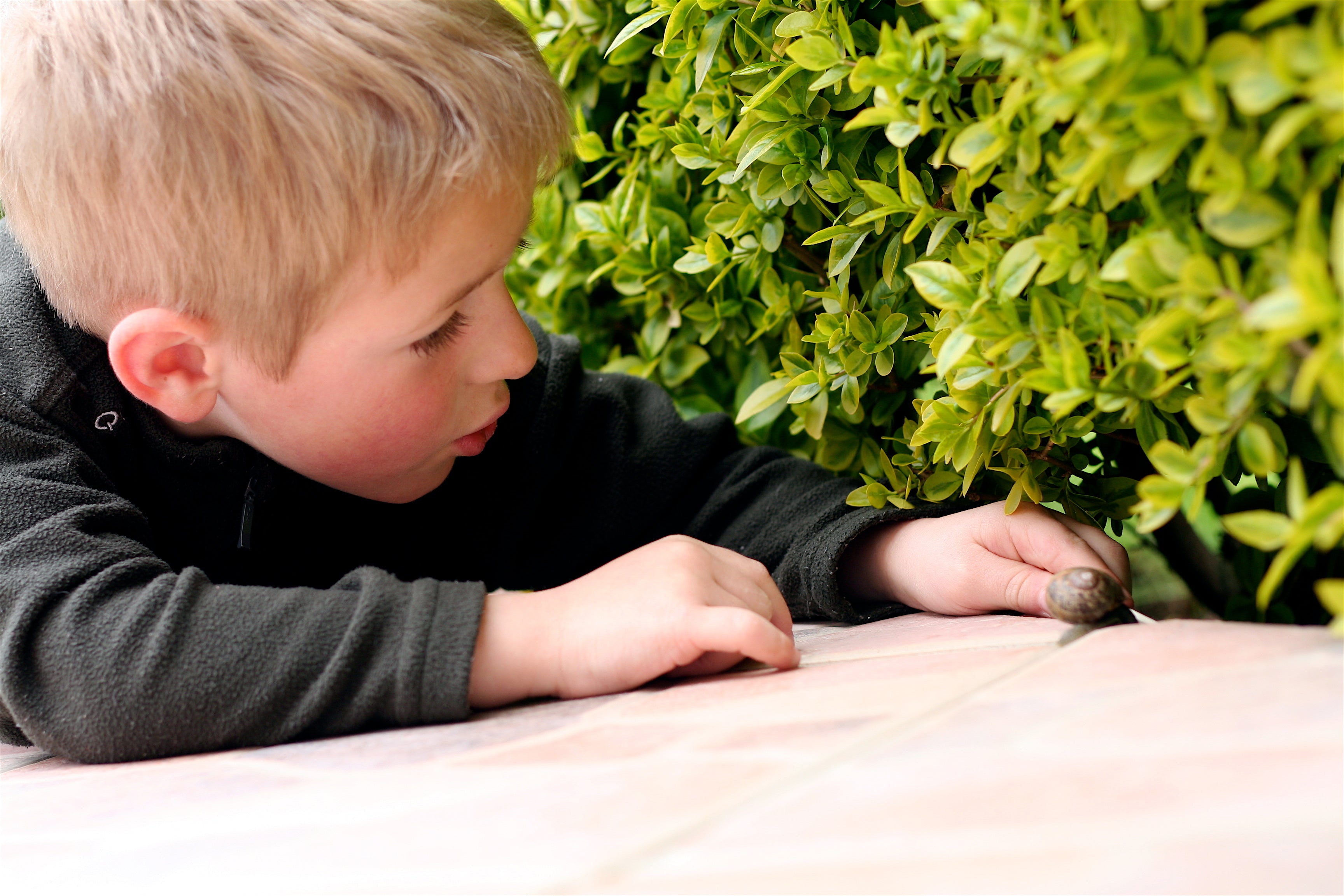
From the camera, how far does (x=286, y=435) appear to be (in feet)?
5.23

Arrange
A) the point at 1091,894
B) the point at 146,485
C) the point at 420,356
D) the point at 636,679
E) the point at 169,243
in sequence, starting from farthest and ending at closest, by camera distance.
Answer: the point at 146,485 → the point at 420,356 → the point at 169,243 → the point at 636,679 → the point at 1091,894

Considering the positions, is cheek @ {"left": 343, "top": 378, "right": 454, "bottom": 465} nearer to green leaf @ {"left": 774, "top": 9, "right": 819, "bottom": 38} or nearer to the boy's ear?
the boy's ear

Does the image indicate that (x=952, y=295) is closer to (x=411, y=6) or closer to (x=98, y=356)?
(x=411, y=6)

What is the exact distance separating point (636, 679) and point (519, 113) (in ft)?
2.52

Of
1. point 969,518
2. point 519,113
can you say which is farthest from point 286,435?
point 969,518

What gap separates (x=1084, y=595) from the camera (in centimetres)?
113

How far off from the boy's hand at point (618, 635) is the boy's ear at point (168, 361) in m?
0.55

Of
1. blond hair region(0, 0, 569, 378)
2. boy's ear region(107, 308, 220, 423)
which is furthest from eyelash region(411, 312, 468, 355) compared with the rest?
boy's ear region(107, 308, 220, 423)

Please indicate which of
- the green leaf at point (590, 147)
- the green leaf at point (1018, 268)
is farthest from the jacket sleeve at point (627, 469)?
the green leaf at point (1018, 268)

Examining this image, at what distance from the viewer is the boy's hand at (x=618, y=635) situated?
3.85ft

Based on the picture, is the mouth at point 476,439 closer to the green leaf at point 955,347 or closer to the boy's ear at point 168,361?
the boy's ear at point 168,361

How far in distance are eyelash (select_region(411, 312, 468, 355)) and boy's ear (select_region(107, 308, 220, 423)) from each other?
0.88 ft

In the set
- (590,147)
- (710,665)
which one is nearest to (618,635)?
(710,665)

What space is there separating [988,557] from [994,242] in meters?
0.48
